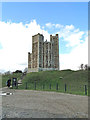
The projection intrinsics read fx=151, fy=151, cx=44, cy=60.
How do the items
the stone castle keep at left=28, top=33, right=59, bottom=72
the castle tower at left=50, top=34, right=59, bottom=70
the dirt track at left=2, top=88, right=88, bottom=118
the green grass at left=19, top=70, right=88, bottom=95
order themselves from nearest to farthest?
the dirt track at left=2, top=88, right=88, bottom=118
the green grass at left=19, top=70, right=88, bottom=95
the stone castle keep at left=28, top=33, right=59, bottom=72
the castle tower at left=50, top=34, right=59, bottom=70

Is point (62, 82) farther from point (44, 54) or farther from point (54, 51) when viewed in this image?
point (54, 51)

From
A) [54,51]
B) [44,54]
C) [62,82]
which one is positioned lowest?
[62,82]

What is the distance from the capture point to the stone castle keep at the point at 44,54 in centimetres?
8300

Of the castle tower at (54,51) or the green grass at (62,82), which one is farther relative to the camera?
the castle tower at (54,51)

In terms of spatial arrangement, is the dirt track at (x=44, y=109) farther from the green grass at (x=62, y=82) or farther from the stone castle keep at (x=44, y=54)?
the stone castle keep at (x=44, y=54)

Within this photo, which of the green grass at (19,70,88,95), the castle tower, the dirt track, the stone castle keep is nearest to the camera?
the dirt track

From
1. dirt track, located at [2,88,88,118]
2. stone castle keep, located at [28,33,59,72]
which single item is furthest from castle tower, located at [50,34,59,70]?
dirt track, located at [2,88,88,118]

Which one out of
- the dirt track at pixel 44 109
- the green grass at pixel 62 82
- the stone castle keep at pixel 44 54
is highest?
the stone castle keep at pixel 44 54

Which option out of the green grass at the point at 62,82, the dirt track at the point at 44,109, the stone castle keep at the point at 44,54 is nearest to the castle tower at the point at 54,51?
the stone castle keep at the point at 44,54

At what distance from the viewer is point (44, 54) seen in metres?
85.2

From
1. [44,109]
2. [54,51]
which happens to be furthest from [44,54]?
[44,109]

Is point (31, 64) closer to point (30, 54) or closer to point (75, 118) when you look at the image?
point (30, 54)

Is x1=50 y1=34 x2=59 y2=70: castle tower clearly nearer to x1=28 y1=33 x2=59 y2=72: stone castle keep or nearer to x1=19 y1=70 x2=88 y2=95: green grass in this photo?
x1=28 y1=33 x2=59 y2=72: stone castle keep

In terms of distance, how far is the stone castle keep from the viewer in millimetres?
83000
